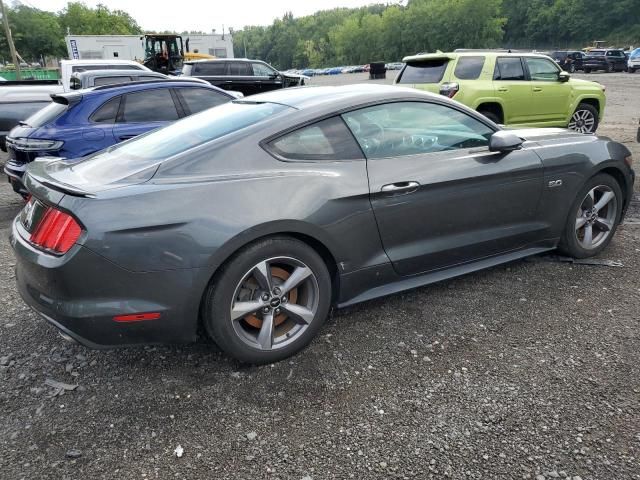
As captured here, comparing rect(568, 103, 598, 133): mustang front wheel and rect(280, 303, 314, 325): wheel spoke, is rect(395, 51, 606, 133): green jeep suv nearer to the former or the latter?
rect(568, 103, 598, 133): mustang front wheel

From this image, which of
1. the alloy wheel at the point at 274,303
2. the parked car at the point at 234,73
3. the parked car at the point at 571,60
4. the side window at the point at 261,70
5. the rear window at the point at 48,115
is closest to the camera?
the alloy wheel at the point at 274,303

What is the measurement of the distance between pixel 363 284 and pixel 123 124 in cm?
458

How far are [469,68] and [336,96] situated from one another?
623 centimetres

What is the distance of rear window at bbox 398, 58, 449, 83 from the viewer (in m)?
8.76

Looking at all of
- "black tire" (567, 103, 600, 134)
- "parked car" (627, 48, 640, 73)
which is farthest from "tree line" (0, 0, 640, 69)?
"black tire" (567, 103, 600, 134)

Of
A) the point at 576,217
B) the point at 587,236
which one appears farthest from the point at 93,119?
the point at 587,236

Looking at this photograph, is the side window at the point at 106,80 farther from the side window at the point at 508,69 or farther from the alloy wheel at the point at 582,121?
the alloy wheel at the point at 582,121

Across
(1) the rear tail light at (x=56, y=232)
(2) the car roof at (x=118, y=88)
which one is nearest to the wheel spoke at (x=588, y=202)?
(1) the rear tail light at (x=56, y=232)

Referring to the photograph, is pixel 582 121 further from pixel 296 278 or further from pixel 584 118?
pixel 296 278

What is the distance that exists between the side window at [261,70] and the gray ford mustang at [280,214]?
15.2 m

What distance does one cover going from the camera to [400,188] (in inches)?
123

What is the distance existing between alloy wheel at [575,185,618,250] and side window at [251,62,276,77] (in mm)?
15556

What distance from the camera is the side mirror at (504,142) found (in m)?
3.47

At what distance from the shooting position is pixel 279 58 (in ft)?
520
